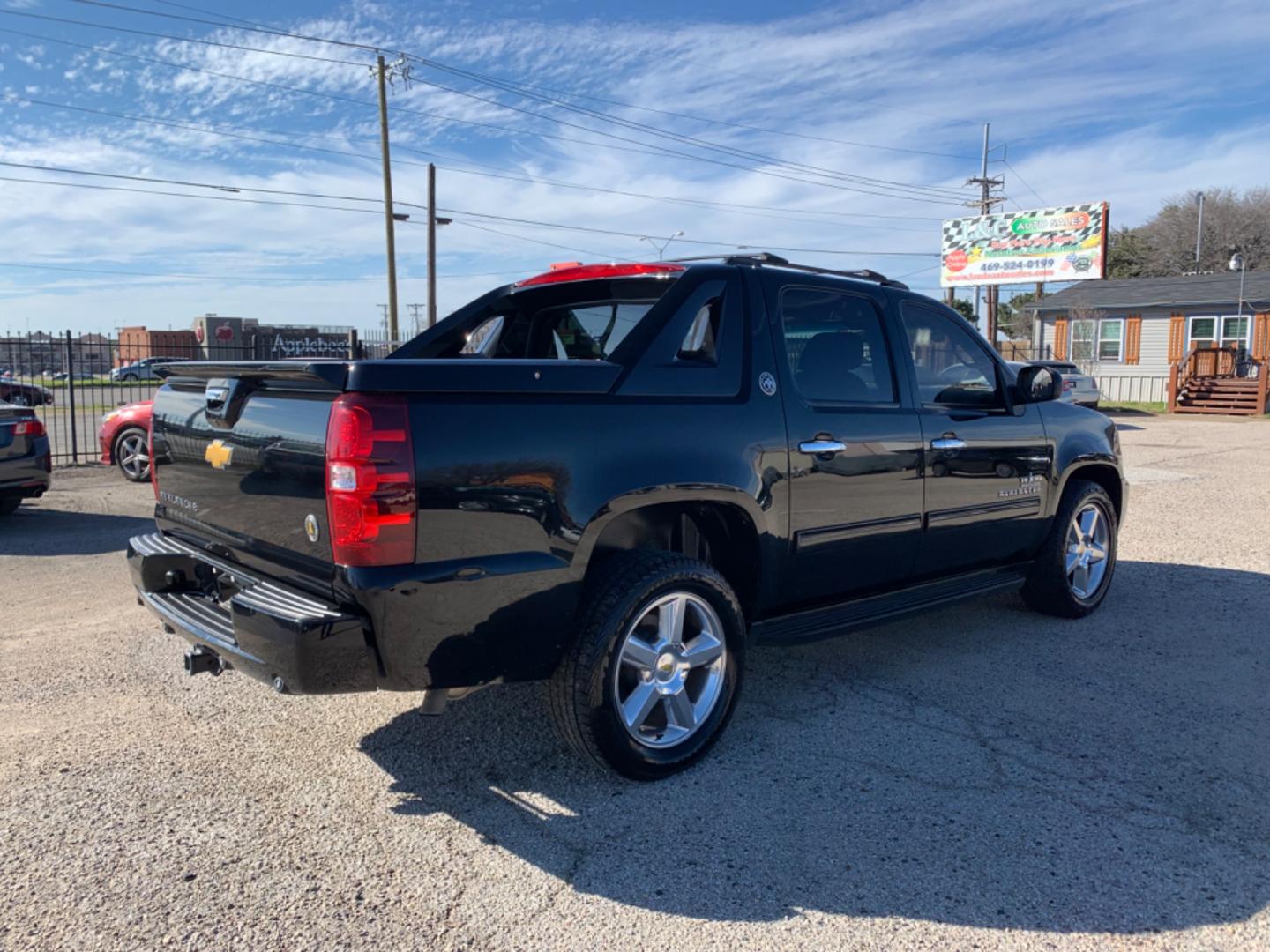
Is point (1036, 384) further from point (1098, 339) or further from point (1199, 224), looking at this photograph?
point (1199, 224)

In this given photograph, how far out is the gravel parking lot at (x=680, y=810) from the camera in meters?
2.69

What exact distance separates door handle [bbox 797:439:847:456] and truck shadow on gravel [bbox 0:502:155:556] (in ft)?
19.7

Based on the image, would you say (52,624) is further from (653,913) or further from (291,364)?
(653,913)

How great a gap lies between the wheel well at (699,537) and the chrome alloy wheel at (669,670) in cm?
31

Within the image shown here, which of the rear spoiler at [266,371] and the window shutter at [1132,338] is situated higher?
the window shutter at [1132,338]

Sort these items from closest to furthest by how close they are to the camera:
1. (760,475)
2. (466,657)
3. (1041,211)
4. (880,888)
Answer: (880,888), (466,657), (760,475), (1041,211)

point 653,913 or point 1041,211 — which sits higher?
point 1041,211

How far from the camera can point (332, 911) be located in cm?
270

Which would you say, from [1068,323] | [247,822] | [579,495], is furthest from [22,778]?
[1068,323]

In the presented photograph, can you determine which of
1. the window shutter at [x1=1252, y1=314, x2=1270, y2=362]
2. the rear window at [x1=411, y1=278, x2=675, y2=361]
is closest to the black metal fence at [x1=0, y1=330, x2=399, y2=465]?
the rear window at [x1=411, y1=278, x2=675, y2=361]

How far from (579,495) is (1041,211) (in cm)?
3555

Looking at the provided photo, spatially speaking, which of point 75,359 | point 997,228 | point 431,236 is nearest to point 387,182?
point 431,236

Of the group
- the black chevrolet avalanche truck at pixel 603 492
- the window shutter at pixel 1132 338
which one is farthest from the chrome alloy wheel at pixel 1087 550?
the window shutter at pixel 1132 338

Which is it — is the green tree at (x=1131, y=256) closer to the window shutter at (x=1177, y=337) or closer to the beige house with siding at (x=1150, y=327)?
the beige house with siding at (x=1150, y=327)
